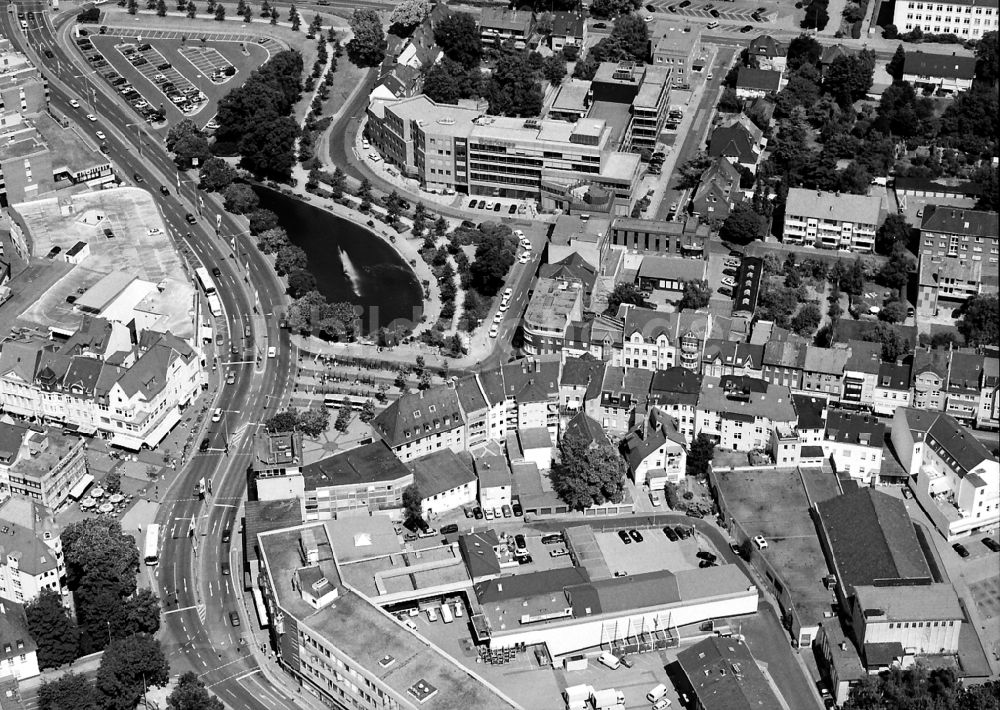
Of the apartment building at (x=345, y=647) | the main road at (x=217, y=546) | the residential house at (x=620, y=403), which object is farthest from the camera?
the residential house at (x=620, y=403)

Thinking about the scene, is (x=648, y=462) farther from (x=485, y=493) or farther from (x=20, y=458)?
(x=20, y=458)

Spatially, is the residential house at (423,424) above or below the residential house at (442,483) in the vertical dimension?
above

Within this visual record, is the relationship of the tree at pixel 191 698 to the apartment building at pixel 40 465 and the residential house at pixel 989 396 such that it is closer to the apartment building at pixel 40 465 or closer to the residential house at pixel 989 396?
the apartment building at pixel 40 465

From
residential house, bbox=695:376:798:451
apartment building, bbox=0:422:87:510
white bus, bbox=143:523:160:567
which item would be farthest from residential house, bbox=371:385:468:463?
apartment building, bbox=0:422:87:510

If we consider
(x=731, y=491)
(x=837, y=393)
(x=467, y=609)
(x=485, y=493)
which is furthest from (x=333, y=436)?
(x=837, y=393)

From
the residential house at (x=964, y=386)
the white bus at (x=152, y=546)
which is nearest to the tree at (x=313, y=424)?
the white bus at (x=152, y=546)

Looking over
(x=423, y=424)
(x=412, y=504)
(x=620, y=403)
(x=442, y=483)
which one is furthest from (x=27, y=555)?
(x=620, y=403)

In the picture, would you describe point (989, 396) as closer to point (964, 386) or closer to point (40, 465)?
point (964, 386)
